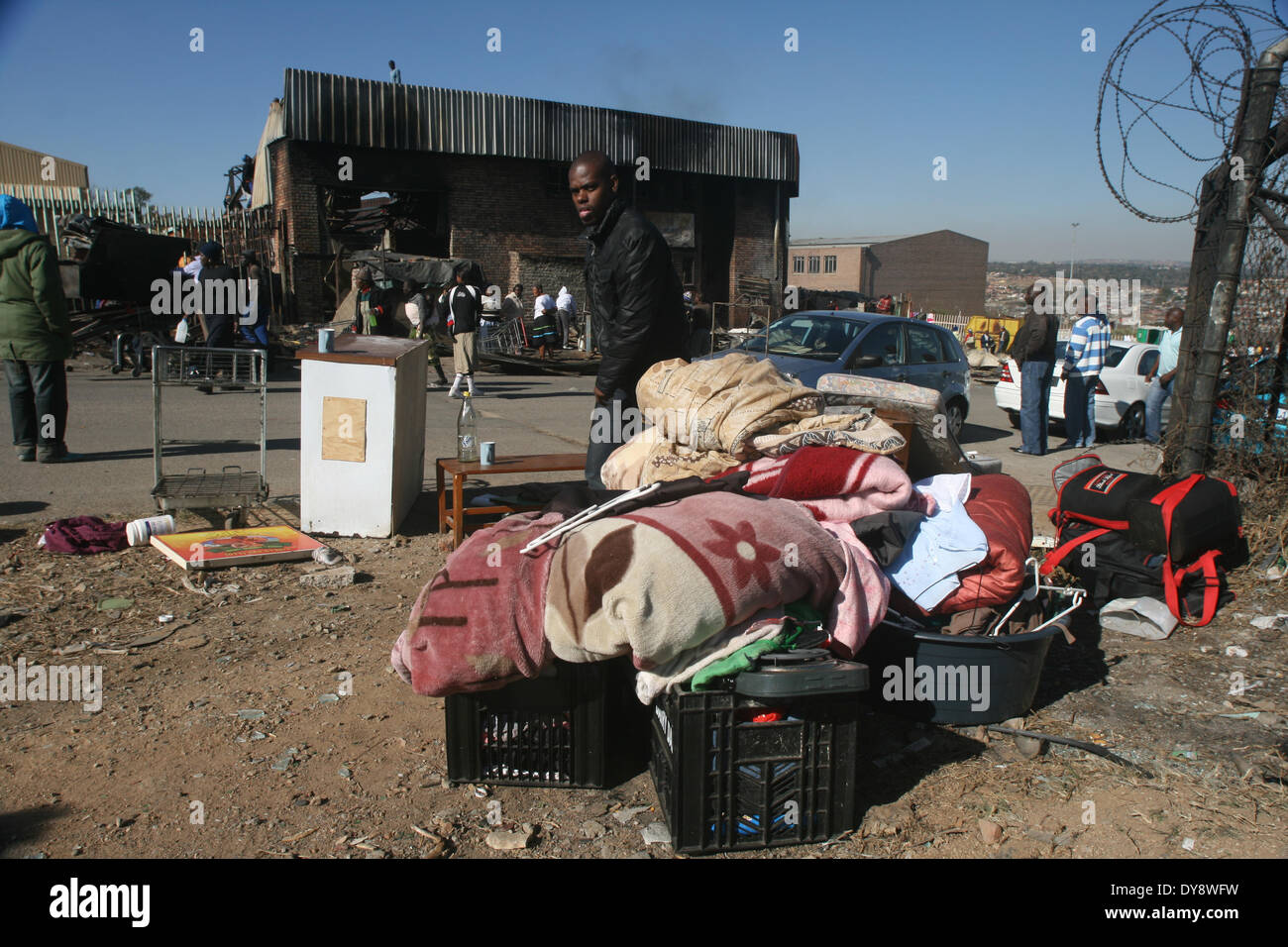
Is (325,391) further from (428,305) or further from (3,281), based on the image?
(428,305)

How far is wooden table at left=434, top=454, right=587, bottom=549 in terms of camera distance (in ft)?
17.7

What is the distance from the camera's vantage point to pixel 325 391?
5.75 meters

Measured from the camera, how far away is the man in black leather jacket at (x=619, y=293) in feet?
16.8

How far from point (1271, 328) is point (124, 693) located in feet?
23.9

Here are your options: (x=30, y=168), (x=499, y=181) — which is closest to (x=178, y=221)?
(x=499, y=181)

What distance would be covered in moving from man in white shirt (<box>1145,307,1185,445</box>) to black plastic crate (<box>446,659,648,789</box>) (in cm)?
1019

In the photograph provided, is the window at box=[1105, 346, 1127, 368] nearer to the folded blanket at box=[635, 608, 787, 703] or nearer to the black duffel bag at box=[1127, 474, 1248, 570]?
the black duffel bag at box=[1127, 474, 1248, 570]

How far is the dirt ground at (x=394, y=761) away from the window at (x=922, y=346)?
650cm

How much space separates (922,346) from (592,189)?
709 cm

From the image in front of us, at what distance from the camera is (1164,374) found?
36.6 ft

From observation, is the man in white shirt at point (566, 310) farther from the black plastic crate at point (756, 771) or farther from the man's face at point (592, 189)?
the black plastic crate at point (756, 771)

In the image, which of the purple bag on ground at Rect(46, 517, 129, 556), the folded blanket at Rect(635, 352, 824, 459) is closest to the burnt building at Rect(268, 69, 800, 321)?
the purple bag on ground at Rect(46, 517, 129, 556)

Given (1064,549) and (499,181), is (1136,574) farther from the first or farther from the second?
(499,181)

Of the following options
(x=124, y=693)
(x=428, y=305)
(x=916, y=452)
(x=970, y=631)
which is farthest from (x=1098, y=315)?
(x=428, y=305)
